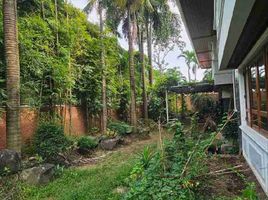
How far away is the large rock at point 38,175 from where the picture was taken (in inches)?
246

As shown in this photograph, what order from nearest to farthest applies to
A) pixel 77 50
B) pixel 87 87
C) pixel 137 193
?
pixel 137 193, pixel 77 50, pixel 87 87

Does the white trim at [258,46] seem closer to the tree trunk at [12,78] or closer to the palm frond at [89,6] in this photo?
the tree trunk at [12,78]

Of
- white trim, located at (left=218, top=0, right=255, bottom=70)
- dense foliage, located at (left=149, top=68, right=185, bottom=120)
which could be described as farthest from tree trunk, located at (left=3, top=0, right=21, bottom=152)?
dense foliage, located at (left=149, top=68, right=185, bottom=120)

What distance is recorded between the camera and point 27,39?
9.05 meters

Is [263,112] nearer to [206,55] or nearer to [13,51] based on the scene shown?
[13,51]

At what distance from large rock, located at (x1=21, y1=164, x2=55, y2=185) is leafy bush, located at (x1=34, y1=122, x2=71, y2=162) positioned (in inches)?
47.8

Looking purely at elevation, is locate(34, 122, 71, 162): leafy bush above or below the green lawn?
above

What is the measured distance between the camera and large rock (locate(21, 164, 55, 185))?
20.5 ft

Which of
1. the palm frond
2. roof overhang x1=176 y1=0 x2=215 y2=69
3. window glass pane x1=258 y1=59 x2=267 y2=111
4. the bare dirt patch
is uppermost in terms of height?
the palm frond

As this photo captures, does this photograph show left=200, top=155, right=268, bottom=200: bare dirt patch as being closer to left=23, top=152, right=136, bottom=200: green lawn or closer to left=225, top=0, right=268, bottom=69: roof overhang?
left=23, top=152, right=136, bottom=200: green lawn

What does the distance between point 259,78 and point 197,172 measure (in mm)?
2043

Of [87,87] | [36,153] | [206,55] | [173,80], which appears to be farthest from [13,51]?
[173,80]

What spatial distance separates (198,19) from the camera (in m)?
7.46

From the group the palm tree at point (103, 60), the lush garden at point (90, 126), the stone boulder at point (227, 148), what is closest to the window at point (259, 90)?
the lush garden at point (90, 126)
